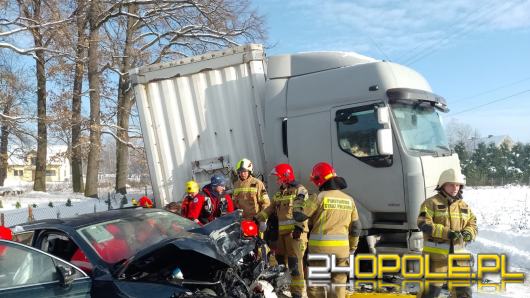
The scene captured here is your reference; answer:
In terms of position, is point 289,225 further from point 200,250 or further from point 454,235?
point 200,250

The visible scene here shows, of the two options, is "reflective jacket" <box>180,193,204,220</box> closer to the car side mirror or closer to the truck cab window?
the truck cab window

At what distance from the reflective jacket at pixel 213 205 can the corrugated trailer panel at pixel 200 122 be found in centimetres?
75

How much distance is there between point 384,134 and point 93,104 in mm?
17606

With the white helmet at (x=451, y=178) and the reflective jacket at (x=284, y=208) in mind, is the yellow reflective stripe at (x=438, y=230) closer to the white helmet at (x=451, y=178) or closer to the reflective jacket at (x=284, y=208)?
the white helmet at (x=451, y=178)

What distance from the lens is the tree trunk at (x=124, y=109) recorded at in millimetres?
20766

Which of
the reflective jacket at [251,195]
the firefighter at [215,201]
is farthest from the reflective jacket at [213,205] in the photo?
the reflective jacket at [251,195]

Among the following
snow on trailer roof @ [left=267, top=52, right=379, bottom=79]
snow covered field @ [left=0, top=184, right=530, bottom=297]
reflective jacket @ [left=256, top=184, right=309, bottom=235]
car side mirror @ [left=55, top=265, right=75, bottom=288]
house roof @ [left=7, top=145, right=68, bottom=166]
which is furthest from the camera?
house roof @ [left=7, top=145, right=68, bottom=166]

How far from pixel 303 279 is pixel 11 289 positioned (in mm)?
3378

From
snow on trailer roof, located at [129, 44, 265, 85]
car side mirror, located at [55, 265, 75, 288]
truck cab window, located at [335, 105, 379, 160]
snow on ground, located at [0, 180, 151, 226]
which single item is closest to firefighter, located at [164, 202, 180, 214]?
snow on trailer roof, located at [129, 44, 265, 85]

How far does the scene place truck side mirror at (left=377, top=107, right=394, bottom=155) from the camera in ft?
20.0

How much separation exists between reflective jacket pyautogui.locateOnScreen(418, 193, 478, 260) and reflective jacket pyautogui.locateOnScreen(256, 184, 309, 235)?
5.14ft

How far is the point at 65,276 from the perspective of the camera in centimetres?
347

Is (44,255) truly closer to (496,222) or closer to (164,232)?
(164,232)

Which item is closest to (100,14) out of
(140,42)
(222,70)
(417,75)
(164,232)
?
(140,42)
